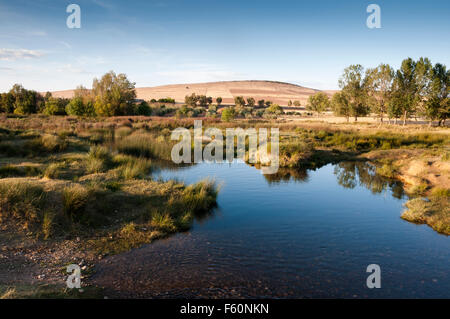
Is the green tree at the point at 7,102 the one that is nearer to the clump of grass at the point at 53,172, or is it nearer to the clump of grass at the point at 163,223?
the clump of grass at the point at 53,172

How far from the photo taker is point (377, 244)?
28.5 feet

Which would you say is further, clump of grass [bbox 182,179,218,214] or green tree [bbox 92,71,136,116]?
green tree [bbox 92,71,136,116]

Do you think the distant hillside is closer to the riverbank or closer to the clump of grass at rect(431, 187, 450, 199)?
the riverbank

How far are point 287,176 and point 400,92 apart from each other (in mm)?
44315

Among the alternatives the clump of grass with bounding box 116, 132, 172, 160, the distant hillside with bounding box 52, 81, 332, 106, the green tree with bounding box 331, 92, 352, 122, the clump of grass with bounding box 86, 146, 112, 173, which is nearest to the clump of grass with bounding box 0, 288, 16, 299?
the clump of grass with bounding box 86, 146, 112, 173

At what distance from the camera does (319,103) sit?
82875mm

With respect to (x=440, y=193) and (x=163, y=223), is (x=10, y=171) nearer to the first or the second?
(x=163, y=223)

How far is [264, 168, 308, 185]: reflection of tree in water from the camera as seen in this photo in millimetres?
16516

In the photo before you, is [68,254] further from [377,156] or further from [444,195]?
[377,156]

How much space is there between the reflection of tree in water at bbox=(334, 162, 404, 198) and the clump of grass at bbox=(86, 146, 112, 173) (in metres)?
12.7

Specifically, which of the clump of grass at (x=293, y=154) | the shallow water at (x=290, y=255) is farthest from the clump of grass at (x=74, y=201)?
the clump of grass at (x=293, y=154)
